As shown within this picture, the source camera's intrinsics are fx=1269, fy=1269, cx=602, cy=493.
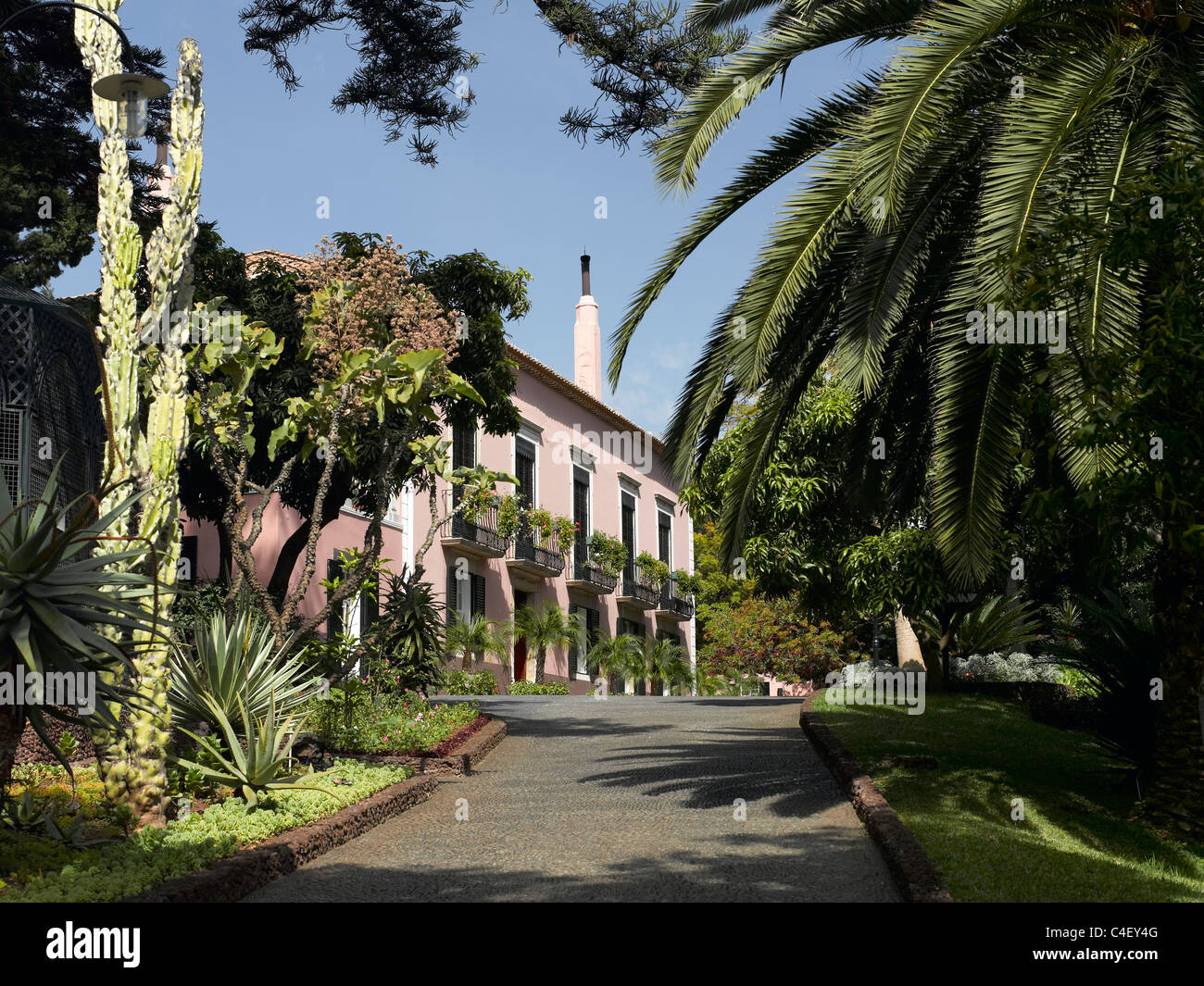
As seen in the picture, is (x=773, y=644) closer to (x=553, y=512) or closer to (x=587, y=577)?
(x=587, y=577)

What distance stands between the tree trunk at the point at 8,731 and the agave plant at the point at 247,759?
1.98 meters

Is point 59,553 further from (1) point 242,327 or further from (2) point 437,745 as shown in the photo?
(2) point 437,745

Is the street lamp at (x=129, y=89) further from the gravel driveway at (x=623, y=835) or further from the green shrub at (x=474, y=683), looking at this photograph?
the green shrub at (x=474, y=683)

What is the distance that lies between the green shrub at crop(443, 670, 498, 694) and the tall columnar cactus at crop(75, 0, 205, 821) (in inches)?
594

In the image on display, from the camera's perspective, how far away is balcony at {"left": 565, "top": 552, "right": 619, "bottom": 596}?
32.2 metres

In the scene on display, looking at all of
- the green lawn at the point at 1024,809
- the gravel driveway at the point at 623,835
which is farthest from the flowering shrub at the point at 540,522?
the green lawn at the point at 1024,809

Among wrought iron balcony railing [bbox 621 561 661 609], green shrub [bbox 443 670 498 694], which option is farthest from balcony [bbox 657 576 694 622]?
green shrub [bbox 443 670 498 694]

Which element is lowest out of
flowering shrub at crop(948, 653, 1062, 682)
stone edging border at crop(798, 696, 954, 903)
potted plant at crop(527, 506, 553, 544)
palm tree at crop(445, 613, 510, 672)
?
stone edging border at crop(798, 696, 954, 903)

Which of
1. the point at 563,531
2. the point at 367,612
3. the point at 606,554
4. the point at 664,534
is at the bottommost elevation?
the point at 367,612

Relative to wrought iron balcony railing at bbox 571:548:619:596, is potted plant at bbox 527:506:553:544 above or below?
above

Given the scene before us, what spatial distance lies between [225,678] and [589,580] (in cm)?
2337

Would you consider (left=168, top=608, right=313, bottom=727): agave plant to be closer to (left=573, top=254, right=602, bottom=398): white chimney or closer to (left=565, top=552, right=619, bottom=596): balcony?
(left=565, top=552, right=619, bottom=596): balcony

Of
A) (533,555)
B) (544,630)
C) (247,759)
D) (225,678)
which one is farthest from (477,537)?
(247,759)

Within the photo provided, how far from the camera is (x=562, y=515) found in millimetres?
31875
